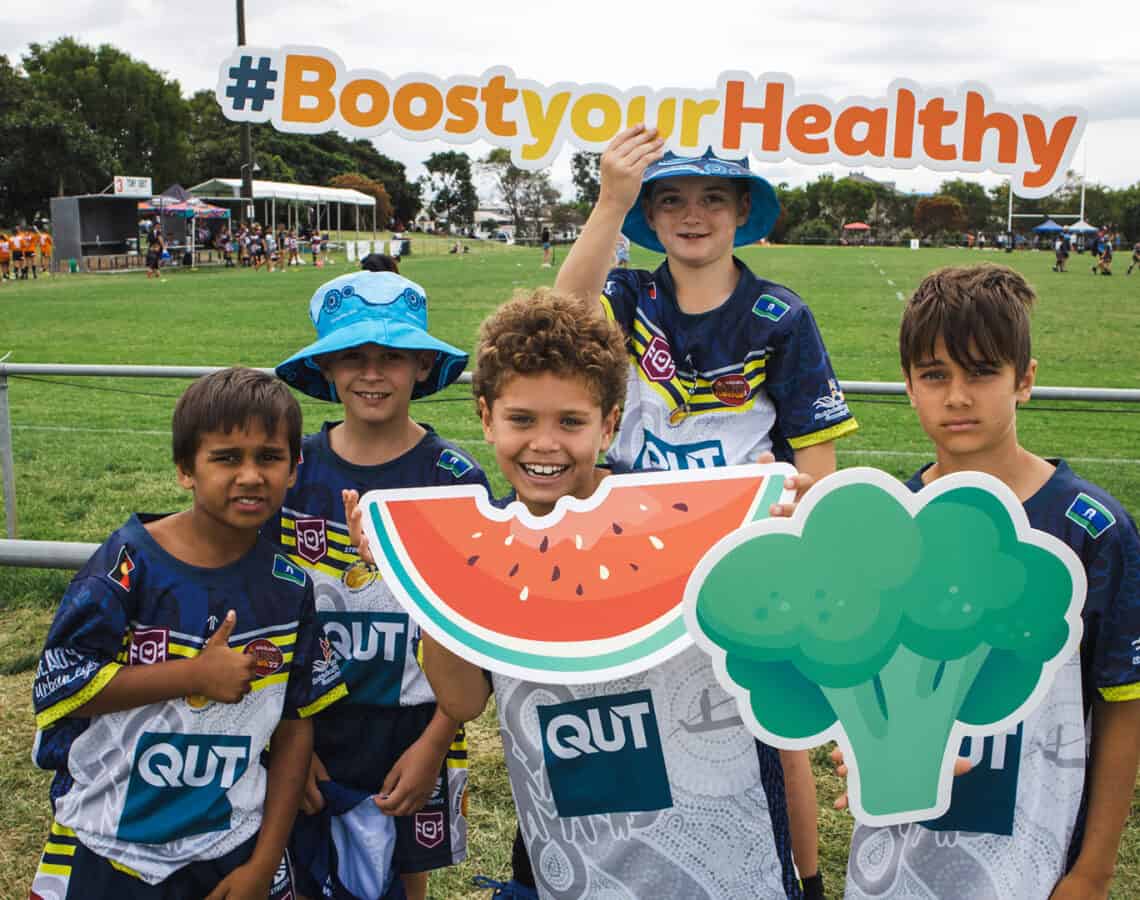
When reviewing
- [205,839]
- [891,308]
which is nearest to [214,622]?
[205,839]

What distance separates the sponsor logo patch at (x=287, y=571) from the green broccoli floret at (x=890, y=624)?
37.2 inches

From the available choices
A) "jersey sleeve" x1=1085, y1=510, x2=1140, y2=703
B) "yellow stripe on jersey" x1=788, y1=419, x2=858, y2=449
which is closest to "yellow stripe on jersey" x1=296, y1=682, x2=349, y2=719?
"yellow stripe on jersey" x1=788, y1=419, x2=858, y2=449

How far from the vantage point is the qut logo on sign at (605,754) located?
1.68 meters

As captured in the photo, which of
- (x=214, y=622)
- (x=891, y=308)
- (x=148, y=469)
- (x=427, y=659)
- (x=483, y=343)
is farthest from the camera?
(x=891, y=308)

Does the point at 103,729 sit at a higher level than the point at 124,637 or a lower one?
lower

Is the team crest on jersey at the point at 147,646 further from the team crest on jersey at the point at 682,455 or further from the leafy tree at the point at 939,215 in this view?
the leafy tree at the point at 939,215

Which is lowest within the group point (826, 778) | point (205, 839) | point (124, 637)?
point (826, 778)

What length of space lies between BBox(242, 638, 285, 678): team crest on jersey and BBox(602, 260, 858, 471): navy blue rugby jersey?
2.61ft

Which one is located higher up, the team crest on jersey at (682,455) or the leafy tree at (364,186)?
the leafy tree at (364,186)

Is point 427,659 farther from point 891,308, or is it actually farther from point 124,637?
point 891,308

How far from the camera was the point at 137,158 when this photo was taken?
56.7m

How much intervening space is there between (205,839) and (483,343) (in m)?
1.04

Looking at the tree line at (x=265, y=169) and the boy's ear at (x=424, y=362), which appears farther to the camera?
the tree line at (x=265, y=169)

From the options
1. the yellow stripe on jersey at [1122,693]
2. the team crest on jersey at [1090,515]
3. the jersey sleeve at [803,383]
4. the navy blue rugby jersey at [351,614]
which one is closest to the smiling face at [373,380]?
the navy blue rugby jersey at [351,614]
